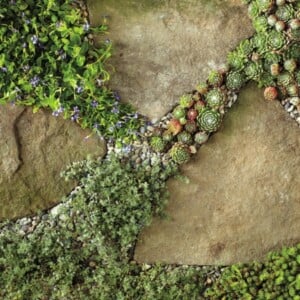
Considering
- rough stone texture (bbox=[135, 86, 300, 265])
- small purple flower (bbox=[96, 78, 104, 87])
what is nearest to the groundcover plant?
small purple flower (bbox=[96, 78, 104, 87])

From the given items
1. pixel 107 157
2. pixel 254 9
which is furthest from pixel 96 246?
pixel 254 9

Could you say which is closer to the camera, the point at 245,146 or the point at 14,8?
the point at 14,8

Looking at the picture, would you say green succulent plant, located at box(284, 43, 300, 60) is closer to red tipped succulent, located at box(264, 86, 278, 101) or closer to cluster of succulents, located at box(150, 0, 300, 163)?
cluster of succulents, located at box(150, 0, 300, 163)

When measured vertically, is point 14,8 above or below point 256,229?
above

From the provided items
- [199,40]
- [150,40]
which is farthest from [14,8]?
[199,40]

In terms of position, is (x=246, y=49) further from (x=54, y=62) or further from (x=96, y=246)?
(x=96, y=246)

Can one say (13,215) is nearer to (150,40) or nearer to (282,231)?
(150,40)

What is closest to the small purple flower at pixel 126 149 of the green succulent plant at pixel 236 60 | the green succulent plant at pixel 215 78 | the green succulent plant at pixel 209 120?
the green succulent plant at pixel 209 120

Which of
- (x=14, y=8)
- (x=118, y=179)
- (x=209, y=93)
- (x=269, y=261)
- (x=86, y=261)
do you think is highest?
(x=14, y=8)
